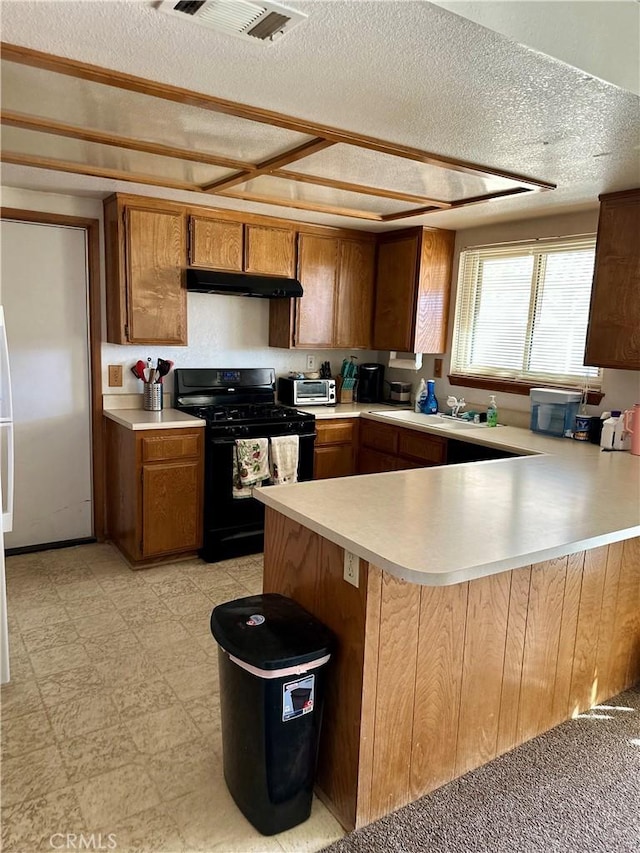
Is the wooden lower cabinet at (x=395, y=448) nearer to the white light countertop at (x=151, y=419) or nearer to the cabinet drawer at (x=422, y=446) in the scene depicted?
the cabinet drawer at (x=422, y=446)

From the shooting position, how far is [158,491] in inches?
145

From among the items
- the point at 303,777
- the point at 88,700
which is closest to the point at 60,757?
the point at 88,700

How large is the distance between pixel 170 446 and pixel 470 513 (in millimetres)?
2177

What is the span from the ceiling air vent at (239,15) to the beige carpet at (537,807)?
89.0 inches

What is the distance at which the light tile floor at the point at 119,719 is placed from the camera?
5.98ft

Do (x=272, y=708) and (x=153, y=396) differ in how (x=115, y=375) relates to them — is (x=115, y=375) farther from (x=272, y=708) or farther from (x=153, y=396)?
(x=272, y=708)

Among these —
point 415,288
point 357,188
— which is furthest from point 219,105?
point 415,288

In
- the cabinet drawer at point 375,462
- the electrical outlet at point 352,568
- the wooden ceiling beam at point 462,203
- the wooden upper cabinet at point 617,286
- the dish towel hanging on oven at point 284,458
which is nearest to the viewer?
the electrical outlet at point 352,568

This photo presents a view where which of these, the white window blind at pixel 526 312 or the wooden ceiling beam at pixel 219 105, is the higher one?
the wooden ceiling beam at pixel 219 105

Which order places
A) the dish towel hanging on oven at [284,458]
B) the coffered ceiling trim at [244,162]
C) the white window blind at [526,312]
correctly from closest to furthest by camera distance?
the coffered ceiling trim at [244,162]
the white window blind at [526,312]
the dish towel hanging on oven at [284,458]

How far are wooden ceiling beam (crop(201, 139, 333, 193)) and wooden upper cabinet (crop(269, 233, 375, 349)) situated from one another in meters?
1.15

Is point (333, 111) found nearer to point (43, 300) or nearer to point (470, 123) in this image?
point (470, 123)

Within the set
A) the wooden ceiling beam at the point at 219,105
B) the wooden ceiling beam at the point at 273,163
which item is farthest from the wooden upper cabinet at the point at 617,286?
the wooden ceiling beam at the point at 273,163

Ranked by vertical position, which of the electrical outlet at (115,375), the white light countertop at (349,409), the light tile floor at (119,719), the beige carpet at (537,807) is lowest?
the light tile floor at (119,719)
